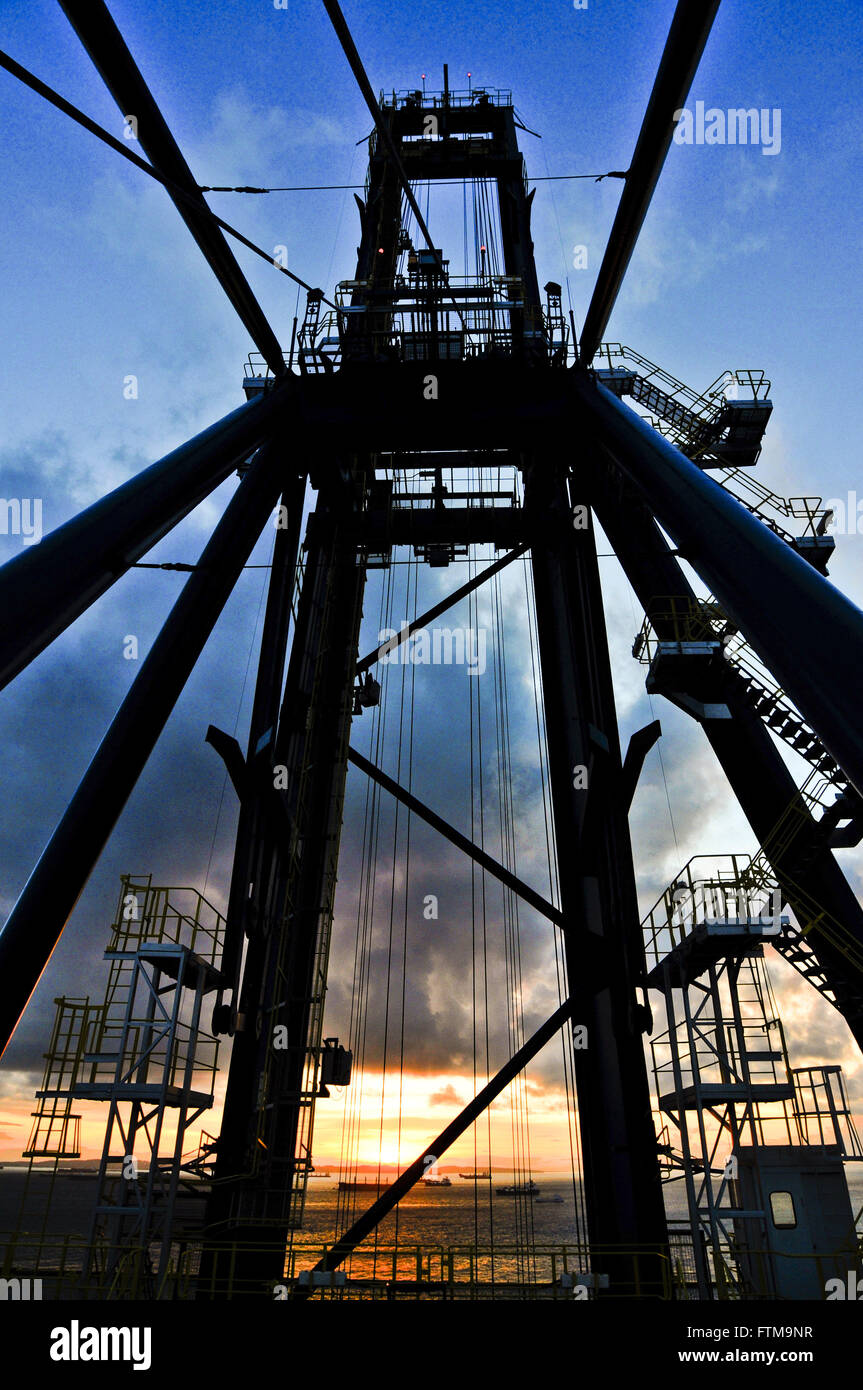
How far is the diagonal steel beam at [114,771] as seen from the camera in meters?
6.37

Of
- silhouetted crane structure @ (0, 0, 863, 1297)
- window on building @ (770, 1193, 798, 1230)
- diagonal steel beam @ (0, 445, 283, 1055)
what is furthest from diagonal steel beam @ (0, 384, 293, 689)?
window on building @ (770, 1193, 798, 1230)

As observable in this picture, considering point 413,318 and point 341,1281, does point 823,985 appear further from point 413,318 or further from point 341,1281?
point 413,318

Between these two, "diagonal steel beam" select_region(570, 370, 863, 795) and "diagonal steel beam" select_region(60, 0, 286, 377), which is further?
"diagonal steel beam" select_region(60, 0, 286, 377)

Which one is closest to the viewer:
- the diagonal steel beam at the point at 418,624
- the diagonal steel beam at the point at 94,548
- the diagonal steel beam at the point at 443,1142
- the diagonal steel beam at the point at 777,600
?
the diagonal steel beam at the point at 777,600

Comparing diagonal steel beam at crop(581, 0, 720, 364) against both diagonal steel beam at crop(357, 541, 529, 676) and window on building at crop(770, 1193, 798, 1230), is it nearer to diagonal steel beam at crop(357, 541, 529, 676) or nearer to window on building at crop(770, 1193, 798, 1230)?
diagonal steel beam at crop(357, 541, 529, 676)

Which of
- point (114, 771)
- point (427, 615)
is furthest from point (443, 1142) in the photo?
point (427, 615)

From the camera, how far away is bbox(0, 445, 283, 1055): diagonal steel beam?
6.37 metres

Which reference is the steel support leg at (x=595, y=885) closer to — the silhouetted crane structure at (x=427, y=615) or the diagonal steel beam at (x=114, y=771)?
the silhouetted crane structure at (x=427, y=615)

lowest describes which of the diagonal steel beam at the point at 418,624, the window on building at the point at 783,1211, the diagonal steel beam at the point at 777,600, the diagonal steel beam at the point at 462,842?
the window on building at the point at 783,1211

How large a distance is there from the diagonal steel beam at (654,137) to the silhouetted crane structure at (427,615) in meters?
0.03

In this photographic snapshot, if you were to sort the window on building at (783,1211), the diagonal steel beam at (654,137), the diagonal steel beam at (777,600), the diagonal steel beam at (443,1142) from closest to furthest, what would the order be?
the diagonal steel beam at (777,600) → the diagonal steel beam at (654,137) → the diagonal steel beam at (443,1142) → the window on building at (783,1211)

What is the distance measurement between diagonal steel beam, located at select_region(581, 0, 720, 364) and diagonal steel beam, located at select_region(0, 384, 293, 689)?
5.73 m

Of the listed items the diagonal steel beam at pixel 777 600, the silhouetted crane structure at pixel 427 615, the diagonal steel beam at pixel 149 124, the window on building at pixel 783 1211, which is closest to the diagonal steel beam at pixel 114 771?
the silhouetted crane structure at pixel 427 615

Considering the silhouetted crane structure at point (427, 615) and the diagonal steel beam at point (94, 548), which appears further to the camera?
the silhouetted crane structure at point (427, 615)
